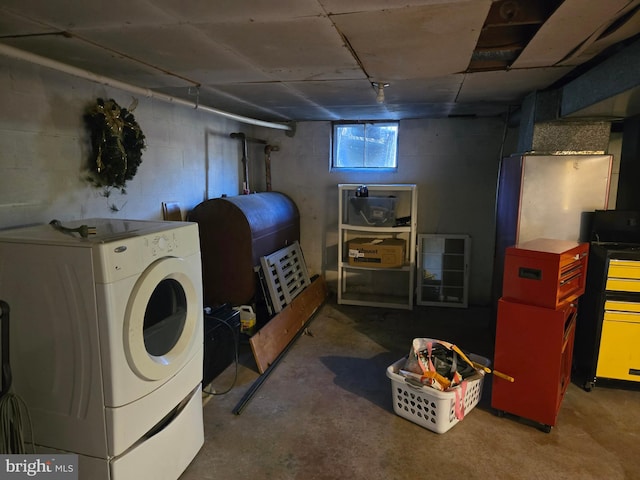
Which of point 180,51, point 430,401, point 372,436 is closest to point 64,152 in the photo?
point 180,51

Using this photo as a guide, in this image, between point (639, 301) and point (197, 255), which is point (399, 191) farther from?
point (197, 255)

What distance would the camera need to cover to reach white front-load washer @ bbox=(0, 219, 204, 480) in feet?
4.93

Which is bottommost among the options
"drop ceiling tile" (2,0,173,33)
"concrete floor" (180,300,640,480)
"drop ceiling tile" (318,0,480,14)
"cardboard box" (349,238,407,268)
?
"concrete floor" (180,300,640,480)

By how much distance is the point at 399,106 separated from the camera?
3.58 metres

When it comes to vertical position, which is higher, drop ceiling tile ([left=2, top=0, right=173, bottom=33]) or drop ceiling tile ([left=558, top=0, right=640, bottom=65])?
drop ceiling tile ([left=558, top=0, right=640, bottom=65])

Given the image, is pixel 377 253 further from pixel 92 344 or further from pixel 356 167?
pixel 92 344

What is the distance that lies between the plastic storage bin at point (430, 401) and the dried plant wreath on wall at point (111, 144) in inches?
82.6

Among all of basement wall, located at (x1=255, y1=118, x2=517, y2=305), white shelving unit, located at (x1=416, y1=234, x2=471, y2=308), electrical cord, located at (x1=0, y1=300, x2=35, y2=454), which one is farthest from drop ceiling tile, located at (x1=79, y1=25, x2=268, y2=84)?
white shelving unit, located at (x1=416, y1=234, x2=471, y2=308)

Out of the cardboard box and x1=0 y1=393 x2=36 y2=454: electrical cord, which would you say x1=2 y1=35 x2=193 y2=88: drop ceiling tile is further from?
the cardboard box

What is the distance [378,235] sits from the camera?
449 cm

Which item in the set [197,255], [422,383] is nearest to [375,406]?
[422,383]

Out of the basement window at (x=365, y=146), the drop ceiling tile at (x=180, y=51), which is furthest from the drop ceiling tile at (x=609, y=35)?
the basement window at (x=365, y=146)

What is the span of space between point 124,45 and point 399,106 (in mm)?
2367

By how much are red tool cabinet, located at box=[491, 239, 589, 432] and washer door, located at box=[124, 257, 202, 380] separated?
173cm
